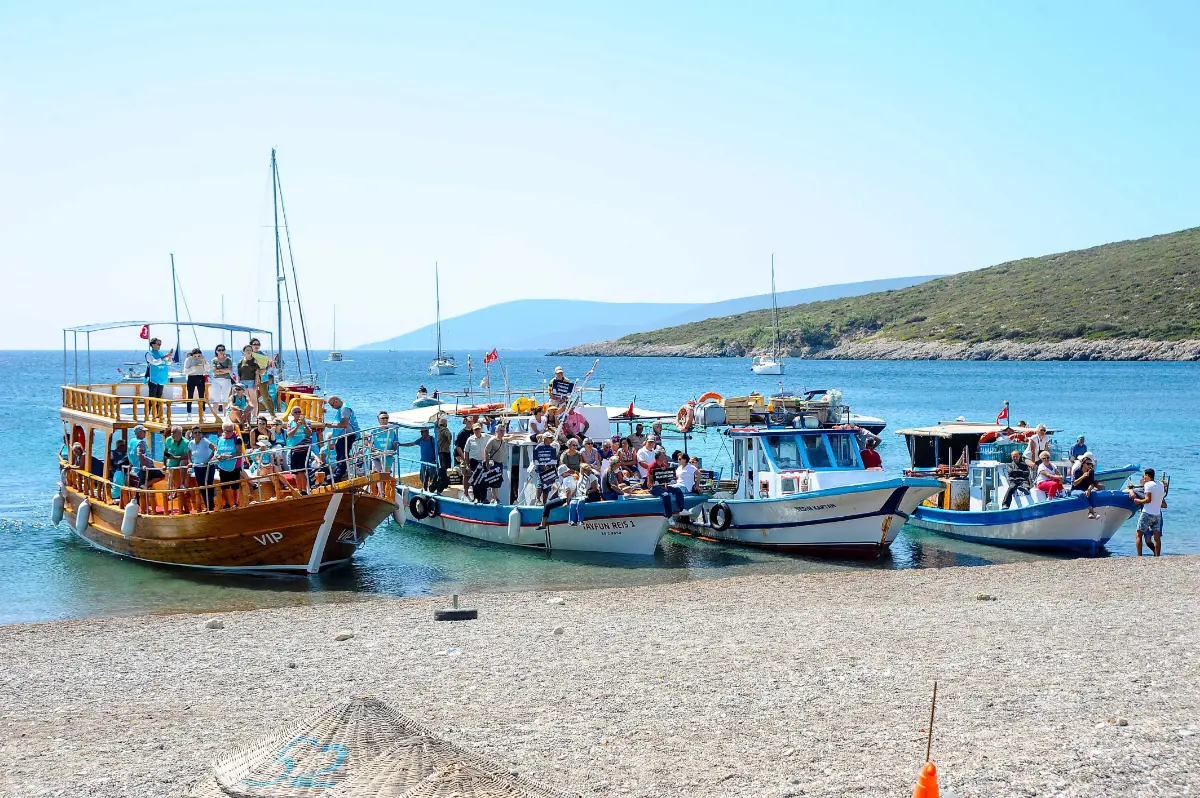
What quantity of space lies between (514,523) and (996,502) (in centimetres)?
998

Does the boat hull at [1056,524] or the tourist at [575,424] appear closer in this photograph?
the boat hull at [1056,524]

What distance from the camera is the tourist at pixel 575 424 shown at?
24.6 m

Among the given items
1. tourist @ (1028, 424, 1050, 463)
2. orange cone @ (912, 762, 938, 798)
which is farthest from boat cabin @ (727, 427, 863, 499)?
orange cone @ (912, 762, 938, 798)

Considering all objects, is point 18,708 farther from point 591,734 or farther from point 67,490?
point 67,490

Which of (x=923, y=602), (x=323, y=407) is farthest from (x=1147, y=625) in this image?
(x=323, y=407)

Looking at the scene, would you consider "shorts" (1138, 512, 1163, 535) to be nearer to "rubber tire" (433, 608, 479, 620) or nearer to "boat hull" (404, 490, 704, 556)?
"boat hull" (404, 490, 704, 556)

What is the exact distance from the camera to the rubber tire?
47.3ft

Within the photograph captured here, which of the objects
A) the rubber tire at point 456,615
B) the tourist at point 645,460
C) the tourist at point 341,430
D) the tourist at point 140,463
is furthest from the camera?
the tourist at point 645,460

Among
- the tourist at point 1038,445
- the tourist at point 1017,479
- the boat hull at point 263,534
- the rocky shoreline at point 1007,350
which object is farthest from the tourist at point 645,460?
the rocky shoreline at point 1007,350

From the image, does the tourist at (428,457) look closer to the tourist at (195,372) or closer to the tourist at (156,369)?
the tourist at (195,372)

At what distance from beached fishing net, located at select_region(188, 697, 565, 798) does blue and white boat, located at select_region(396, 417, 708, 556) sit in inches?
578

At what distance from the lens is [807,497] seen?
21469mm

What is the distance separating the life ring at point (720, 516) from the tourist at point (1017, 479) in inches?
221

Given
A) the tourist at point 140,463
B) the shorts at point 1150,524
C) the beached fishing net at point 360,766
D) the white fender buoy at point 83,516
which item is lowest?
the shorts at point 1150,524
